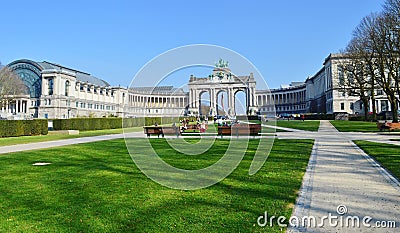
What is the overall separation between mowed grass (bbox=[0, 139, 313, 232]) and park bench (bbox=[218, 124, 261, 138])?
10.9m

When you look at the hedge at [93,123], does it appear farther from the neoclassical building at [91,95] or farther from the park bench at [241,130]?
the park bench at [241,130]

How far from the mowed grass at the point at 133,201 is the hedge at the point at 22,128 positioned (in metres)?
24.1

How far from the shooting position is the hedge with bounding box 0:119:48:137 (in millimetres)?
29203

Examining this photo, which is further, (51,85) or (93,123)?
(51,85)

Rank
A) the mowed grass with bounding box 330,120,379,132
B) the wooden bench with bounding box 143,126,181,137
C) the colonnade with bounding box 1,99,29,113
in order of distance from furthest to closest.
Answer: the colonnade with bounding box 1,99,29,113
the mowed grass with bounding box 330,120,379,132
the wooden bench with bounding box 143,126,181,137

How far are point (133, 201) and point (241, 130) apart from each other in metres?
15.2

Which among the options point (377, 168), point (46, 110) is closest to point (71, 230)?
point (377, 168)

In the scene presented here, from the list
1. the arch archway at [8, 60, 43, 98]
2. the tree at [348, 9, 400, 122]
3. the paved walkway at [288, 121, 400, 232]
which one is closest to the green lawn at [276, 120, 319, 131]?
the tree at [348, 9, 400, 122]

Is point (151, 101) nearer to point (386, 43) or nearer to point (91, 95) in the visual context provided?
point (386, 43)

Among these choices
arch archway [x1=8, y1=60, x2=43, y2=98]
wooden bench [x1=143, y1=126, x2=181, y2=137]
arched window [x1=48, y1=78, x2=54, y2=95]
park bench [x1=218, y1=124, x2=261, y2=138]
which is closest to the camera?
park bench [x1=218, y1=124, x2=261, y2=138]

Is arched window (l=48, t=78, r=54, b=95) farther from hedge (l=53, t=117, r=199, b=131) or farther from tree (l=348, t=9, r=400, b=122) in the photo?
tree (l=348, t=9, r=400, b=122)

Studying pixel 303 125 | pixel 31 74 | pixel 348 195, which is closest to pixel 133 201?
pixel 348 195

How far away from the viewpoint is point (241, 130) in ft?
66.4

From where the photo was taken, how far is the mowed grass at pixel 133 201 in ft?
14.5
